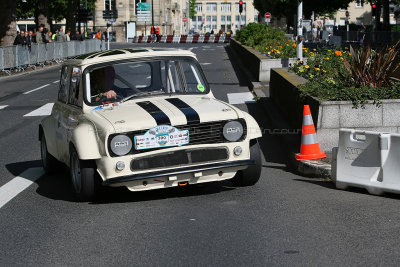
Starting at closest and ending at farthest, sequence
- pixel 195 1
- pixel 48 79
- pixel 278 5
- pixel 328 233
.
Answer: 1. pixel 328 233
2. pixel 48 79
3. pixel 278 5
4. pixel 195 1

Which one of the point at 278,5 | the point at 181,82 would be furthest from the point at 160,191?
the point at 278,5

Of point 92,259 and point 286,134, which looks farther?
point 286,134

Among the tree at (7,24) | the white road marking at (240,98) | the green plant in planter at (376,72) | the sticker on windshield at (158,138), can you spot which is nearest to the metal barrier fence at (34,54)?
the tree at (7,24)

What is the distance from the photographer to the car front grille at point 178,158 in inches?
302

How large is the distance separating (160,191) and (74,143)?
1.28 metres

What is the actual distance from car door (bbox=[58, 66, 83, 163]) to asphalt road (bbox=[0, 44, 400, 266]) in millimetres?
531

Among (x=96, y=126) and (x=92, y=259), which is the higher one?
(x=96, y=126)

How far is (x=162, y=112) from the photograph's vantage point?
7914mm

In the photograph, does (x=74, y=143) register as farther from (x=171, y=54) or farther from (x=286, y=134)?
(x=286, y=134)

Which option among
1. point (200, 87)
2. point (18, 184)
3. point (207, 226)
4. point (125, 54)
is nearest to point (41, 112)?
point (18, 184)

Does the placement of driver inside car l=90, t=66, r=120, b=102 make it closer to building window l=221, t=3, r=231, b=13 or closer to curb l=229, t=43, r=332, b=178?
curb l=229, t=43, r=332, b=178

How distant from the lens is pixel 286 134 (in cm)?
1224

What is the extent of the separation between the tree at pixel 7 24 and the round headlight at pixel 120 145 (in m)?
33.0

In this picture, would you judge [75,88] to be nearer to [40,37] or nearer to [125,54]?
[125,54]
